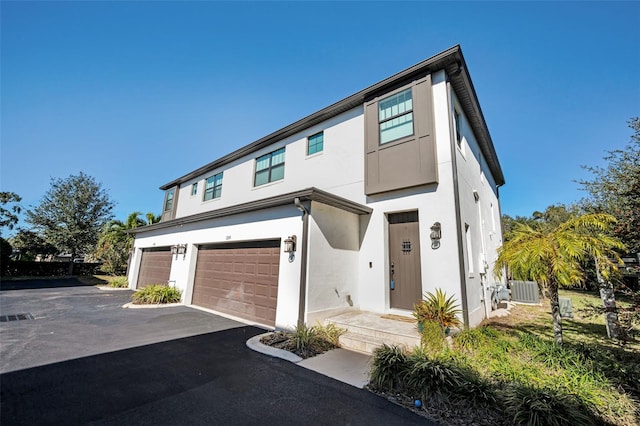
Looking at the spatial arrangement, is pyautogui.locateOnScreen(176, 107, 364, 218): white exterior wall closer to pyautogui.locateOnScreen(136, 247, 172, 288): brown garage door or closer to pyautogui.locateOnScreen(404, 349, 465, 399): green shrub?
pyautogui.locateOnScreen(136, 247, 172, 288): brown garage door

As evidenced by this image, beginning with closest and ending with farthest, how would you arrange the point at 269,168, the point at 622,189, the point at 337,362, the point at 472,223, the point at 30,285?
the point at 337,362 < the point at 622,189 < the point at 472,223 < the point at 269,168 < the point at 30,285

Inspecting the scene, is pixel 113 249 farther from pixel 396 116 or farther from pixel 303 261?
pixel 396 116

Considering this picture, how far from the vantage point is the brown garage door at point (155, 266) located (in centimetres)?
1220

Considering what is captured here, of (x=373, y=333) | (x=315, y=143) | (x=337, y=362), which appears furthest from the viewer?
(x=315, y=143)

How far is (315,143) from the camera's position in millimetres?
10094

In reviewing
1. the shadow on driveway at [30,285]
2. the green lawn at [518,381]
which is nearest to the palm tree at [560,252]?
the green lawn at [518,381]

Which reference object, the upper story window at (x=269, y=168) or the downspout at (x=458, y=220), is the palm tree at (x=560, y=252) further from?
the upper story window at (x=269, y=168)

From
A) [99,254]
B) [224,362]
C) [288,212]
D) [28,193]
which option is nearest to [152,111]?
[288,212]

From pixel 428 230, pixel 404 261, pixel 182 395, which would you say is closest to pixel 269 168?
pixel 404 261

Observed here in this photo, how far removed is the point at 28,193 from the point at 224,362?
29.1m

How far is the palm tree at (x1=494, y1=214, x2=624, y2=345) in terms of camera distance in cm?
424

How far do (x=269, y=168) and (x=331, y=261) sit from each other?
20.6 ft

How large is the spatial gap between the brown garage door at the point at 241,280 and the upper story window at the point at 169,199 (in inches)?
370

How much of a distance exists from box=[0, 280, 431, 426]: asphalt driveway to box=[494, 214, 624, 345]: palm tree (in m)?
3.51
